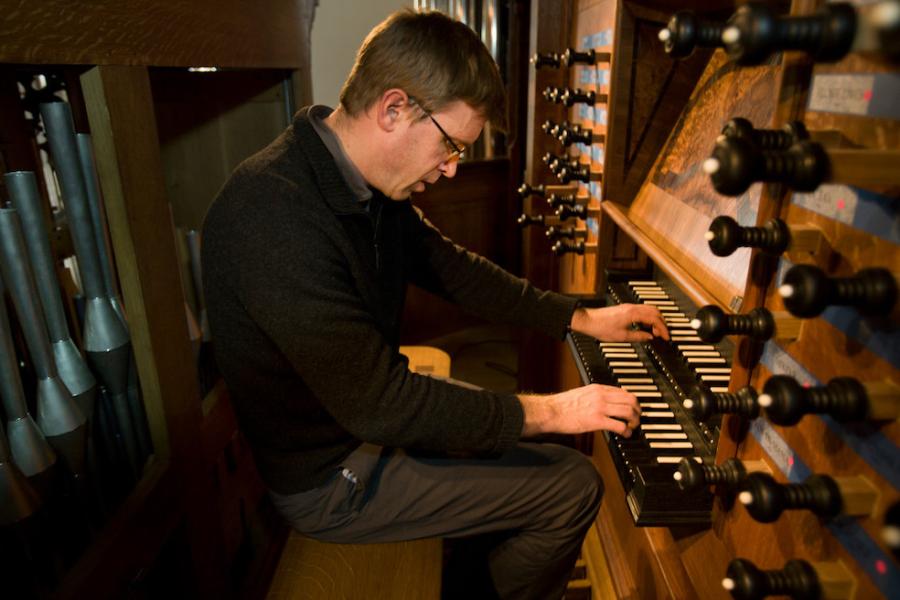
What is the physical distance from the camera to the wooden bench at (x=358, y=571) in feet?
4.78

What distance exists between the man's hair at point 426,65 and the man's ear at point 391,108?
0.04 ft

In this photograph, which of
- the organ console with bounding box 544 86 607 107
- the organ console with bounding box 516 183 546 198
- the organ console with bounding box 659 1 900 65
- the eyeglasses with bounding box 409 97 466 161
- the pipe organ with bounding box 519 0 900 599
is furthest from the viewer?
the organ console with bounding box 516 183 546 198

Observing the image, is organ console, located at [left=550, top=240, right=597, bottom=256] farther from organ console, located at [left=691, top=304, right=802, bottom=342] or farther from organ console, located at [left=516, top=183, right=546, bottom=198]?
organ console, located at [left=691, top=304, right=802, bottom=342]

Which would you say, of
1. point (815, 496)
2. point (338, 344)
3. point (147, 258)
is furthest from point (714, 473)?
point (147, 258)

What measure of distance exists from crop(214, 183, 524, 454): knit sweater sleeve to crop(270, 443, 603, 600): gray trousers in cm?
26

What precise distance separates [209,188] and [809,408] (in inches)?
97.6

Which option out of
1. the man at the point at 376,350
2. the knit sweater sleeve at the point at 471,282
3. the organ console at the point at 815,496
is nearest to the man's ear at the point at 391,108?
the man at the point at 376,350

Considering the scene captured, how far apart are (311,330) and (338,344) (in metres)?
0.06

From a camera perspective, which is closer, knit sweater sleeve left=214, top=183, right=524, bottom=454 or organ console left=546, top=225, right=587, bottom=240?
knit sweater sleeve left=214, top=183, right=524, bottom=454

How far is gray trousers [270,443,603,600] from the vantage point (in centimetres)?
158

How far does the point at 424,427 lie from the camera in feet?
4.45

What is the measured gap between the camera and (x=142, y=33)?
1349 millimetres

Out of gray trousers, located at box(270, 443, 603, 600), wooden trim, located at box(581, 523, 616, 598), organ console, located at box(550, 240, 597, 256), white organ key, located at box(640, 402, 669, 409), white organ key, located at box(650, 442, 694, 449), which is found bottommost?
wooden trim, located at box(581, 523, 616, 598)

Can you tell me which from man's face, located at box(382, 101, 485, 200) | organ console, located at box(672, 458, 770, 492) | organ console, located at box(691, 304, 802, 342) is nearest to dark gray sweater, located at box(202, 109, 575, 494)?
man's face, located at box(382, 101, 485, 200)
